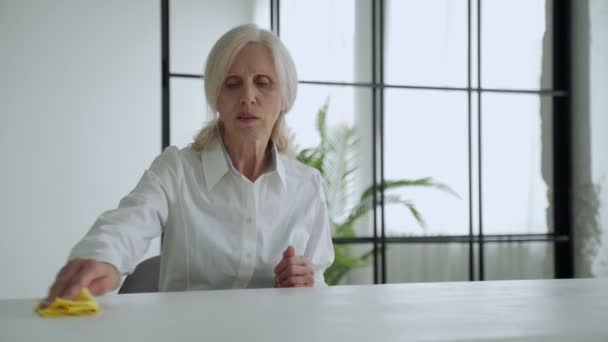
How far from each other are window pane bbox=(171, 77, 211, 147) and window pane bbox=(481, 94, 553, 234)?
1.92 meters

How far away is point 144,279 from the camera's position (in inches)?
64.5

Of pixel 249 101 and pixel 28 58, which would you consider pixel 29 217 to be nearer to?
pixel 28 58

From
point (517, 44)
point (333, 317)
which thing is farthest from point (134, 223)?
point (517, 44)

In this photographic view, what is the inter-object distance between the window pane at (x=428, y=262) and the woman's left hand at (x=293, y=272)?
96.1 inches

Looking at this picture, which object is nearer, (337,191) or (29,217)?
(29,217)

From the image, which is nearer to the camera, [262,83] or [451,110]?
[262,83]

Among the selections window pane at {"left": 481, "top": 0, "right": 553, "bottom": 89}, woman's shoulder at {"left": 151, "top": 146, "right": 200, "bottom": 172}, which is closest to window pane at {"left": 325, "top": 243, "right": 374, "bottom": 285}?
window pane at {"left": 481, "top": 0, "right": 553, "bottom": 89}

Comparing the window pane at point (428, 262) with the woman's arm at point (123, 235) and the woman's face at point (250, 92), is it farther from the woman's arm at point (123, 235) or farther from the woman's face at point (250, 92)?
the woman's arm at point (123, 235)

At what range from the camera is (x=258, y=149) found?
5.45 ft

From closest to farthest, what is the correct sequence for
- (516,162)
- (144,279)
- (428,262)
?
1. (144,279)
2. (428,262)
3. (516,162)

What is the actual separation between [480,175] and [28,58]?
2939mm

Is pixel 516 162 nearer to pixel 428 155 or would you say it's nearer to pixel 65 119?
pixel 428 155

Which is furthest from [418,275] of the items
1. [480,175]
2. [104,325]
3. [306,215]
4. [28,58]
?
[104,325]

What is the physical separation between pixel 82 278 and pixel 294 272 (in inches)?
20.5
